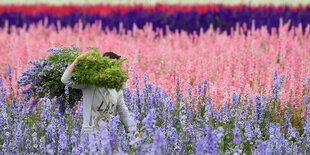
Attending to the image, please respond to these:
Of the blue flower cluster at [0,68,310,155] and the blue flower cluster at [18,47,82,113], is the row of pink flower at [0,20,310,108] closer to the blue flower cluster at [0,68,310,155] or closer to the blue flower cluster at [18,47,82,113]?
the blue flower cluster at [0,68,310,155]

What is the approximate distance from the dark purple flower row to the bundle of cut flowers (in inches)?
248

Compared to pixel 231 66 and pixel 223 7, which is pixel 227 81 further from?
pixel 223 7

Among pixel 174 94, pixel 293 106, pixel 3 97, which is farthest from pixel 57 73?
pixel 293 106

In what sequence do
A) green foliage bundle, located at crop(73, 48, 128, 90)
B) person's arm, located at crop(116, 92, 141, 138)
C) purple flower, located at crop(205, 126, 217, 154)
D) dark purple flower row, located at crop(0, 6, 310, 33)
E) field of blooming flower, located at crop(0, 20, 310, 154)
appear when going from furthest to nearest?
1. dark purple flower row, located at crop(0, 6, 310, 33)
2. person's arm, located at crop(116, 92, 141, 138)
3. green foliage bundle, located at crop(73, 48, 128, 90)
4. field of blooming flower, located at crop(0, 20, 310, 154)
5. purple flower, located at crop(205, 126, 217, 154)

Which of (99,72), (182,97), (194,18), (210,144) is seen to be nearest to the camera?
(210,144)

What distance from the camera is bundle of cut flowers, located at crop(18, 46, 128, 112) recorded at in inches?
144

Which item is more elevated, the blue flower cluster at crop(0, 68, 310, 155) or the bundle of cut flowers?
the bundle of cut flowers

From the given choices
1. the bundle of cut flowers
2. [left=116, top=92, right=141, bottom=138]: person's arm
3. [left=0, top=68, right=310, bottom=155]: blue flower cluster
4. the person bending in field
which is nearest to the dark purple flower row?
[left=0, top=68, right=310, bottom=155]: blue flower cluster

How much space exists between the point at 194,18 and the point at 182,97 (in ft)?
20.3

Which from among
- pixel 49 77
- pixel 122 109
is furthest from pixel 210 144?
pixel 49 77

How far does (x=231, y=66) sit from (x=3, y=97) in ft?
11.3

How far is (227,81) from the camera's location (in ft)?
18.9

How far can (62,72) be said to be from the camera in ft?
13.3

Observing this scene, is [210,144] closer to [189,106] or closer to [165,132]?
[165,132]
